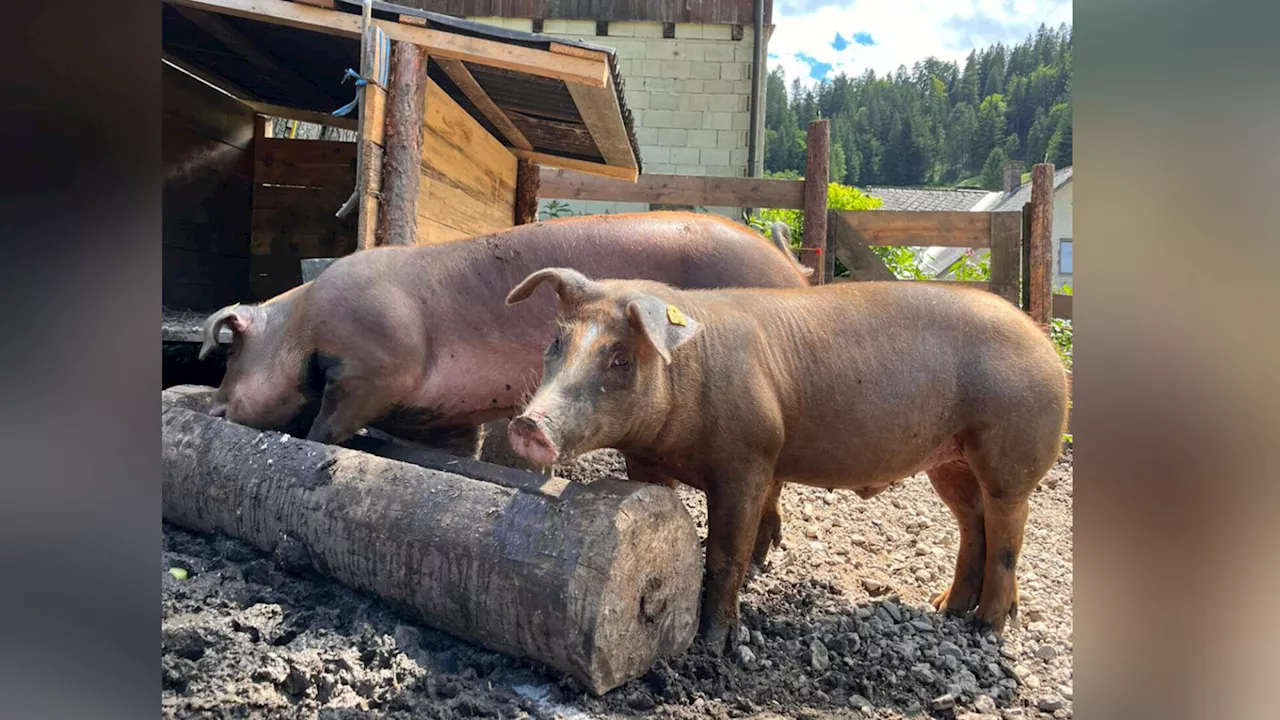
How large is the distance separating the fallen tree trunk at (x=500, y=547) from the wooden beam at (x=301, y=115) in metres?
6.14

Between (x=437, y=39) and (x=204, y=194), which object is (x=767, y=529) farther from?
(x=204, y=194)

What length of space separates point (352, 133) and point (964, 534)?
29.2ft

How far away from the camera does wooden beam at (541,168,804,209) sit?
7.31 m

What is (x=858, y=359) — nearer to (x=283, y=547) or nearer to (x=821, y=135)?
(x=283, y=547)

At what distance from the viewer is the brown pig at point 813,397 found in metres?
2.73

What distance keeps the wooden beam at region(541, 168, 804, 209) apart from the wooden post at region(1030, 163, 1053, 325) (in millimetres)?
1925

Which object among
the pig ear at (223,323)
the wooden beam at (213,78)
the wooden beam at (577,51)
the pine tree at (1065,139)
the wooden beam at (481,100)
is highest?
the wooden beam at (213,78)

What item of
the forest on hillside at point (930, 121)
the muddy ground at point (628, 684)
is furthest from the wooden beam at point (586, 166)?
the forest on hillside at point (930, 121)

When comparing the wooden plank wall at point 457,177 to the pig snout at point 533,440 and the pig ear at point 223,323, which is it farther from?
the pig snout at point 533,440

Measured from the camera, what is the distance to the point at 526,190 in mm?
8531

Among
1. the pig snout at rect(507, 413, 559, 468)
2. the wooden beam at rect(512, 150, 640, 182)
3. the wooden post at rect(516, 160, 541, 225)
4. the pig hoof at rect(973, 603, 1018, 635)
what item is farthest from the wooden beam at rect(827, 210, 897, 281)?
the pig snout at rect(507, 413, 559, 468)

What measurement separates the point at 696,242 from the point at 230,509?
2417mm

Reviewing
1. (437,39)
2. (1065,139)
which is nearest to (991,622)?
(1065,139)
